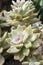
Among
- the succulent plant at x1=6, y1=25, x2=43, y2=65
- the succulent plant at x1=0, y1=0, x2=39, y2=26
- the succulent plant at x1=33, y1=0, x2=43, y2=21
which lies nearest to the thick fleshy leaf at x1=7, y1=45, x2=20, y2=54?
the succulent plant at x1=6, y1=25, x2=43, y2=65

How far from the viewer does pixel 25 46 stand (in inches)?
31.9

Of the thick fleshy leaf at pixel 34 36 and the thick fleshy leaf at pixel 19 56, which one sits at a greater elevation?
the thick fleshy leaf at pixel 34 36

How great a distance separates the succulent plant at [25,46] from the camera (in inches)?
31.5

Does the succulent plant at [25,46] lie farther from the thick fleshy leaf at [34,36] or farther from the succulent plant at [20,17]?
the succulent plant at [20,17]

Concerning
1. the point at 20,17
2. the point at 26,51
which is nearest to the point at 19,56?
the point at 26,51

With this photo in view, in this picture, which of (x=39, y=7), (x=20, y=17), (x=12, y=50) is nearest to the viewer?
(x=12, y=50)

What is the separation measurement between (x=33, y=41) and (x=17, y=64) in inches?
4.8

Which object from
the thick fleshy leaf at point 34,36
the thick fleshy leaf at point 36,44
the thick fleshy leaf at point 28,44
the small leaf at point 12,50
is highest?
the thick fleshy leaf at point 34,36

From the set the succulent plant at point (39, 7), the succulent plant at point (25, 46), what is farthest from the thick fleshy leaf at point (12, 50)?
the succulent plant at point (39, 7)

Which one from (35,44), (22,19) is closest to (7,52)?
(35,44)

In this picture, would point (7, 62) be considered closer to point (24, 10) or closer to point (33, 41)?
point (33, 41)

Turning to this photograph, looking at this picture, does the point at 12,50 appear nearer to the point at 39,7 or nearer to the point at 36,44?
the point at 36,44

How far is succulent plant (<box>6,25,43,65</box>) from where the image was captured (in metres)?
0.80

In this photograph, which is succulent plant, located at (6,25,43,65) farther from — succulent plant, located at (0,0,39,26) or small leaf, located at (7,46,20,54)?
succulent plant, located at (0,0,39,26)
